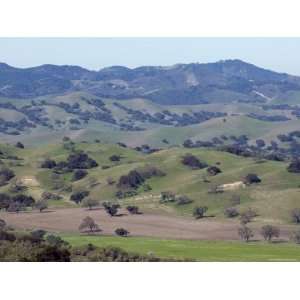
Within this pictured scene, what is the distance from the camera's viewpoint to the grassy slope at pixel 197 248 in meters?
46.5

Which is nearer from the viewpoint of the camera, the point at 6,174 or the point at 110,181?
the point at 110,181

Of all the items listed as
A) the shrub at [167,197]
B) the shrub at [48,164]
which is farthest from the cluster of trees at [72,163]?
the shrub at [167,197]

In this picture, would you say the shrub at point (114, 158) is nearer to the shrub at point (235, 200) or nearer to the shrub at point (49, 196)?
the shrub at point (49, 196)

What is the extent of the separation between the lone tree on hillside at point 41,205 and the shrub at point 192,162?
32.8m

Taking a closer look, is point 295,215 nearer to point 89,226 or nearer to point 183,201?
point 183,201

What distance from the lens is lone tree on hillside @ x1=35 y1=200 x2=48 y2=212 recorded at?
85688mm

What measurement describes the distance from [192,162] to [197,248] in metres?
65.2

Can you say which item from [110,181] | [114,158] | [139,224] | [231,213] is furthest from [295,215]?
[114,158]

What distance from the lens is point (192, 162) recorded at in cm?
11644
